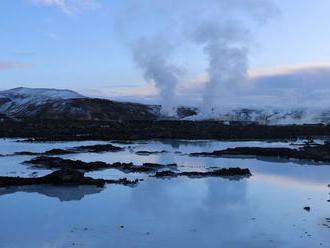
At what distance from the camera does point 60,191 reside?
53.6 feet

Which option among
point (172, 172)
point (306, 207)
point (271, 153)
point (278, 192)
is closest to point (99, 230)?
point (306, 207)

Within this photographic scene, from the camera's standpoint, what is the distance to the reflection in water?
51.0ft

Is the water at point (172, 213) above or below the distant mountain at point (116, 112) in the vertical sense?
below

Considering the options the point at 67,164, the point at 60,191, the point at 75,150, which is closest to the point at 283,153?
the point at 75,150

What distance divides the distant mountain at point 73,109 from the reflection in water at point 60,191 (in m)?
65.2

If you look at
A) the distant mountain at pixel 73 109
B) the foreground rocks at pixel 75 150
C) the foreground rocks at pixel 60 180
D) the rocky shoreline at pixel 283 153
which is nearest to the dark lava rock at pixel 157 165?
the foreground rocks at pixel 60 180

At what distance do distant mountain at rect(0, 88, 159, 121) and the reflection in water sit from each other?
65229 millimetres

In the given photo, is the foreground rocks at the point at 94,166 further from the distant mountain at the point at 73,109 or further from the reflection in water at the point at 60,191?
the distant mountain at the point at 73,109

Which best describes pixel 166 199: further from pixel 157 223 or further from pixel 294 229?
pixel 294 229

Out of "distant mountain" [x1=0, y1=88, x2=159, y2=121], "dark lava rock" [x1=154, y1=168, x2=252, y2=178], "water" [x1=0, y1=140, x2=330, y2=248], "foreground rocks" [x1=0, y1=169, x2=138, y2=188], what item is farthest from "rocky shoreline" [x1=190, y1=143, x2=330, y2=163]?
"distant mountain" [x1=0, y1=88, x2=159, y2=121]

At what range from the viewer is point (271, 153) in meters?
28.9

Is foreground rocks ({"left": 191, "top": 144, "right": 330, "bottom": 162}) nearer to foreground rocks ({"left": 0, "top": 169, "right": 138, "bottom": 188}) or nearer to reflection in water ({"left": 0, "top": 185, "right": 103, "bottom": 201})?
foreground rocks ({"left": 0, "top": 169, "right": 138, "bottom": 188})

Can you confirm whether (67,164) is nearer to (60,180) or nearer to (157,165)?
(157,165)

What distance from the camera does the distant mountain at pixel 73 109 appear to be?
86.4 meters
